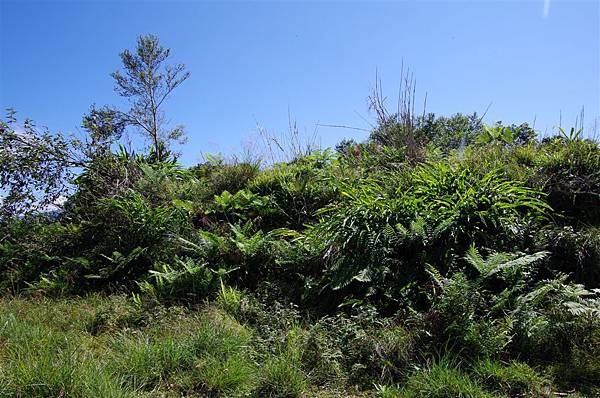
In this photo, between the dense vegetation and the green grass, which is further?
the dense vegetation

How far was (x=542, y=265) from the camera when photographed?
419 centimetres

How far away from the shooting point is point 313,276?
4.81 m

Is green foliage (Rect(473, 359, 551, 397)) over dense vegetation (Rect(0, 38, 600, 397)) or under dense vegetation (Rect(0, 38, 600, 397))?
under

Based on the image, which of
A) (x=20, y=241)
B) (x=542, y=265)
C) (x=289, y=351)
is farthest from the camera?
(x=20, y=241)

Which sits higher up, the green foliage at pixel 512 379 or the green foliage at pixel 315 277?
the green foliage at pixel 315 277

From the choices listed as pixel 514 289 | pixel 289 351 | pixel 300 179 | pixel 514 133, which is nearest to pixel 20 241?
pixel 300 179

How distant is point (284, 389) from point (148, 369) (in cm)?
104

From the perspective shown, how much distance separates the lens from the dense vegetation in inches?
120

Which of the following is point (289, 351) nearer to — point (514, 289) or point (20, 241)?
point (514, 289)

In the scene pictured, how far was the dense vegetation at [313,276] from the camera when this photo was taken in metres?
3.04

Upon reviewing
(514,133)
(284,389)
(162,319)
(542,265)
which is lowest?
(284,389)

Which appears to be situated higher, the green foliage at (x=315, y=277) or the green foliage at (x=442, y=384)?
the green foliage at (x=315, y=277)

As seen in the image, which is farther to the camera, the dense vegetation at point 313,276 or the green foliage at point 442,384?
the dense vegetation at point 313,276

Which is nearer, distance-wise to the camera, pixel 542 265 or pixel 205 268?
pixel 542 265
